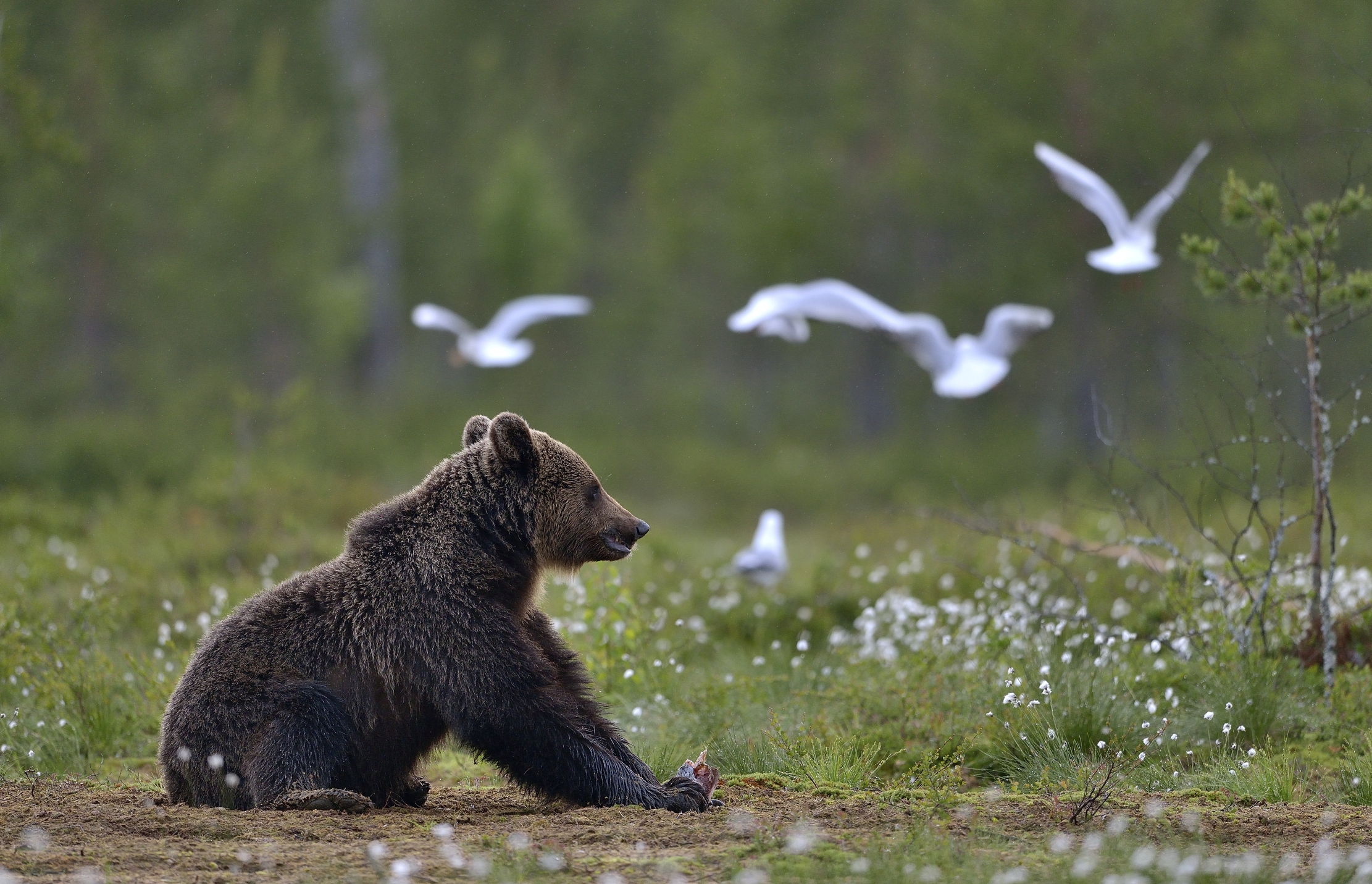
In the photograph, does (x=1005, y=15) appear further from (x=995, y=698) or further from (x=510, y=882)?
(x=510, y=882)

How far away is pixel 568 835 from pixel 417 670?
0.99m

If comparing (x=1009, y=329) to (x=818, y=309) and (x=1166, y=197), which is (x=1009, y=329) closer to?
(x=818, y=309)

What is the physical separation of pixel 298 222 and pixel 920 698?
2284cm

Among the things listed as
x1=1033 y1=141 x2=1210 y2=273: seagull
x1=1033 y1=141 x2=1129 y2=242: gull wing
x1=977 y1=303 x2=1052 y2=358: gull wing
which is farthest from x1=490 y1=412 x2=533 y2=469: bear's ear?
x1=977 y1=303 x2=1052 y2=358: gull wing

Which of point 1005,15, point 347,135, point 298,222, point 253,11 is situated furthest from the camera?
point 347,135

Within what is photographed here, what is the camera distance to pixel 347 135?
1265 inches

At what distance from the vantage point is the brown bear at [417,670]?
5191mm

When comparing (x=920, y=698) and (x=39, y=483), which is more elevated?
(x=39, y=483)

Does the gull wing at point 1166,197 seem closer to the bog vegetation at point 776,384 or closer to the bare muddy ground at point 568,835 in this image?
the bog vegetation at point 776,384

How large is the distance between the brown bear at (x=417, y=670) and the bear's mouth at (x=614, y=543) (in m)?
0.06

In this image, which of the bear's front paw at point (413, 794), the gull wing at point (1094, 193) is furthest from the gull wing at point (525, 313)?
the bear's front paw at point (413, 794)

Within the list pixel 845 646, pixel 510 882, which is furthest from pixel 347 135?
pixel 510 882

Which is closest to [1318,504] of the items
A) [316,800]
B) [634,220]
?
[316,800]

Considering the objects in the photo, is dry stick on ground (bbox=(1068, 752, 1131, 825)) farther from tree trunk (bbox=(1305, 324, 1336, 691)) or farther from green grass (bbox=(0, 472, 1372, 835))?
tree trunk (bbox=(1305, 324, 1336, 691))
